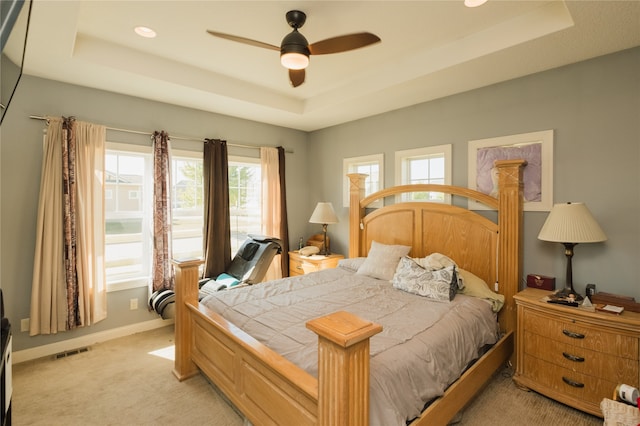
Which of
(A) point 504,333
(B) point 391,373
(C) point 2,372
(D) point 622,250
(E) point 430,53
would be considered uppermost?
(E) point 430,53

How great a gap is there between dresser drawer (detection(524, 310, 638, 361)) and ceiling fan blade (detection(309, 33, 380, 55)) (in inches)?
90.5

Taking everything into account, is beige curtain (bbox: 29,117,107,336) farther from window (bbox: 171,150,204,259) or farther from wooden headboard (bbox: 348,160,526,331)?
wooden headboard (bbox: 348,160,526,331)

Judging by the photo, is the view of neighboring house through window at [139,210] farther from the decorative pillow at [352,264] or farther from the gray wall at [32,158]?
the decorative pillow at [352,264]

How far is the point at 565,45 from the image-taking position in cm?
229

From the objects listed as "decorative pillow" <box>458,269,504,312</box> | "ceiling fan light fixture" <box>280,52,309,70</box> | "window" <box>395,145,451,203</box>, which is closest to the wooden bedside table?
"window" <box>395,145,451,203</box>

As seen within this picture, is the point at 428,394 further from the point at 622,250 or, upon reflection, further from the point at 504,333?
the point at 622,250

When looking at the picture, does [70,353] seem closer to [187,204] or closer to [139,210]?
[139,210]

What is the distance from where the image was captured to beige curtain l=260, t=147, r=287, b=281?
453cm

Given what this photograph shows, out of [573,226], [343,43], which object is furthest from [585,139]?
[343,43]

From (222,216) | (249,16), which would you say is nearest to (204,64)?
(249,16)

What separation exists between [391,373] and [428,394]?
327 millimetres

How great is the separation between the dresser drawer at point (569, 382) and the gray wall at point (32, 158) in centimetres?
378

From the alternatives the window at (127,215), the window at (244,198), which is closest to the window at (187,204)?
the window at (127,215)

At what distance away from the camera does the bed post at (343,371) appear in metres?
1.22
